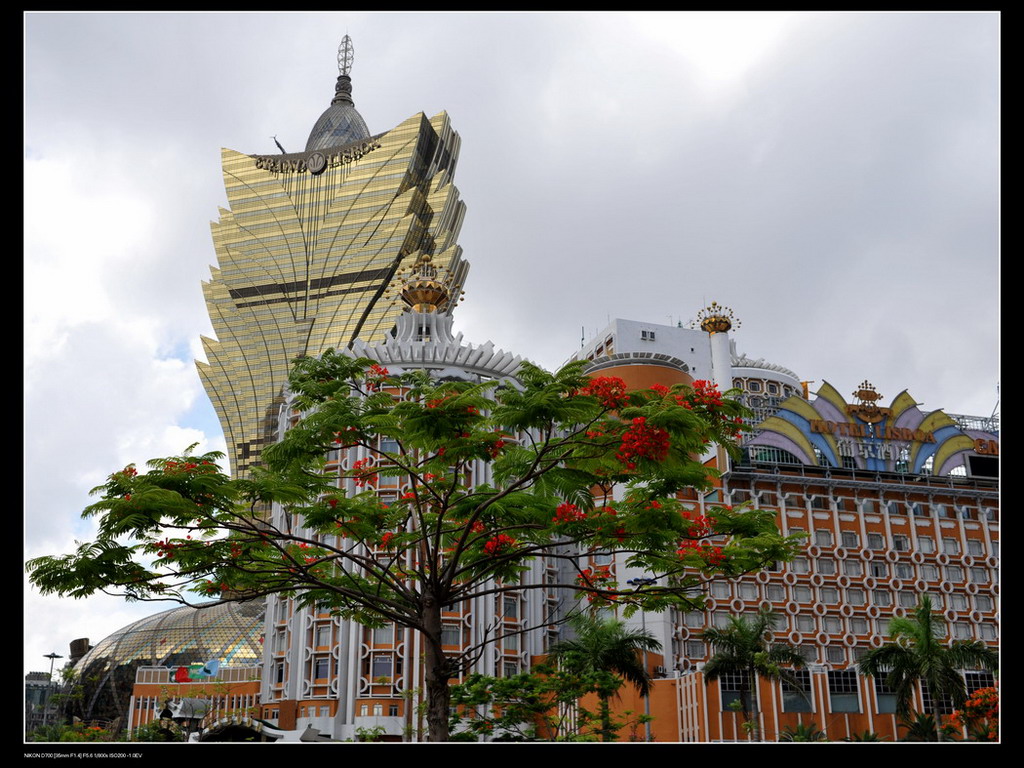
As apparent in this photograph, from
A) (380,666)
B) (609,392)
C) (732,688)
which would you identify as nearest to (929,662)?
(732,688)

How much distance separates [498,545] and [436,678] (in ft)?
10.1

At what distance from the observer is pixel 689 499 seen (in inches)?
2598

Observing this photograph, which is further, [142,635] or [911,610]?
[142,635]

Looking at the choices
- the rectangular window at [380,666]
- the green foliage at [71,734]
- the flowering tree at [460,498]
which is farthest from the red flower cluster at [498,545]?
the rectangular window at [380,666]

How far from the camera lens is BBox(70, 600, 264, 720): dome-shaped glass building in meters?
110

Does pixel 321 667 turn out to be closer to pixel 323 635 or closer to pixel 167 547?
pixel 323 635

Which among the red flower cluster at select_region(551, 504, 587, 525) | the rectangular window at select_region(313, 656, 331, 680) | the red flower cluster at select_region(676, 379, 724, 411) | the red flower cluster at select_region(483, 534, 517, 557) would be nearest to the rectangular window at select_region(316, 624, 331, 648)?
the rectangular window at select_region(313, 656, 331, 680)

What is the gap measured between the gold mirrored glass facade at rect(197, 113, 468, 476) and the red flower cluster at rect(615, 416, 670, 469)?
122 metres

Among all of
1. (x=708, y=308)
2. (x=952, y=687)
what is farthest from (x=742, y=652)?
(x=708, y=308)

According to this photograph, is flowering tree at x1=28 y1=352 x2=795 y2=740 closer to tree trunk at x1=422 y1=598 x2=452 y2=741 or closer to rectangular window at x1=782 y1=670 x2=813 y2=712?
tree trunk at x1=422 y1=598 x2=452 y2=741

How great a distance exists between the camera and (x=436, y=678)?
54.7 feet
